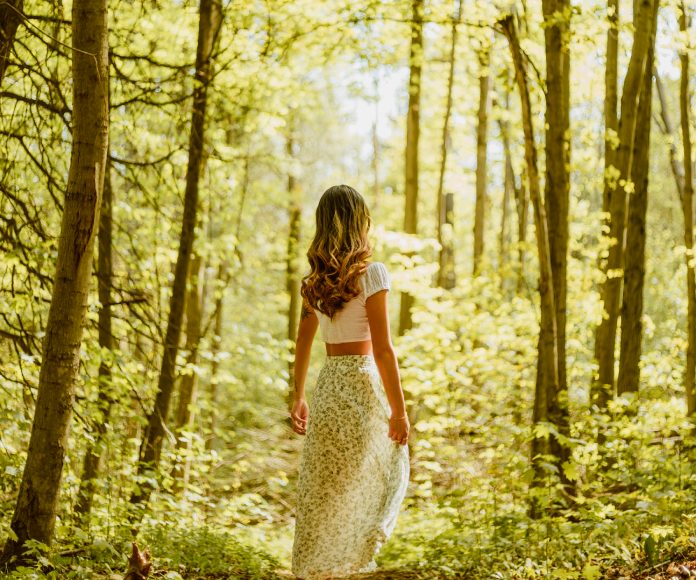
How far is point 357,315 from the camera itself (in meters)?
3.66

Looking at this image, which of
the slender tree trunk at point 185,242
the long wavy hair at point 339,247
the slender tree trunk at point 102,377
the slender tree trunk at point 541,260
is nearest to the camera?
the long wavy hair at point 339,247

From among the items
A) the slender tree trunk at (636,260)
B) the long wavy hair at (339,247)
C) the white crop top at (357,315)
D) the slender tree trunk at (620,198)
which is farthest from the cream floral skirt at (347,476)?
the slender tree trunk at (636,260)

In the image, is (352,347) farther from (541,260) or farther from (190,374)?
(190,374)

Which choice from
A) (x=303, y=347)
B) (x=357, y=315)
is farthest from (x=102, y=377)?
(x=357, y=315)

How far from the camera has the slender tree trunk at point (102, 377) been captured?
188 inches

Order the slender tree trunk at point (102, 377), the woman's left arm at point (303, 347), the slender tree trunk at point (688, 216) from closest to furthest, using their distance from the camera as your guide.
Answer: the woman's left arm at point (303, 347)
the slender tree trunk at point (102, 377)
the slender tree trunk at point (688, 216)

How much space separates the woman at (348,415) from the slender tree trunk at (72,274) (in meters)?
1.13

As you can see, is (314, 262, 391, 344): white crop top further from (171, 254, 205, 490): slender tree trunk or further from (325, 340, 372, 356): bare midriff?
(171, 254, 205, 490): slender tree trunk

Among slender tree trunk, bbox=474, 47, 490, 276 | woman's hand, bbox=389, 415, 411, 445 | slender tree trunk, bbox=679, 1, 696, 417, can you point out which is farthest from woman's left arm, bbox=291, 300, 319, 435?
slender tree trunk, bbox=474, 47, 490, 276

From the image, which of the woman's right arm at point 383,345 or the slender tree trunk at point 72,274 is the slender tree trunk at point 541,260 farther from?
the slender tree trunk at point 72,274

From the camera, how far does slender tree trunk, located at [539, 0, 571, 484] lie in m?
5.61

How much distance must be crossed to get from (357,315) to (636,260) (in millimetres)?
4987

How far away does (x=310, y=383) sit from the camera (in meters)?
19.5

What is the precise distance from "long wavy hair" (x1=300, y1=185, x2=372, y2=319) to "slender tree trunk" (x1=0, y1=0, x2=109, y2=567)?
3.71ft
